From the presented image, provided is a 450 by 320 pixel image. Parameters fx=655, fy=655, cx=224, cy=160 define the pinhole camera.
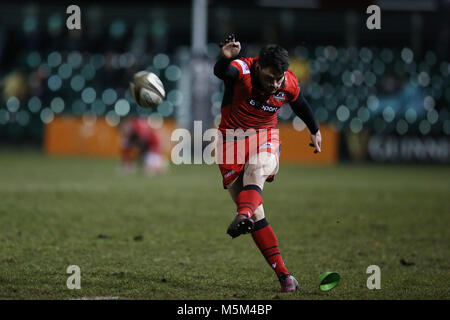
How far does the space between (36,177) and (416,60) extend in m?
15.0

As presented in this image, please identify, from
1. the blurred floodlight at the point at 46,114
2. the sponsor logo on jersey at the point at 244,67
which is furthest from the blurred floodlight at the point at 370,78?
the sponsor logo on jersey at the point at 244,67

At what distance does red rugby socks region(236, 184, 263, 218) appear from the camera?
492cm

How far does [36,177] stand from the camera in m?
13.7

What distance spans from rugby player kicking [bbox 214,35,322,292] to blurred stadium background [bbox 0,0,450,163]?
15.4 meters

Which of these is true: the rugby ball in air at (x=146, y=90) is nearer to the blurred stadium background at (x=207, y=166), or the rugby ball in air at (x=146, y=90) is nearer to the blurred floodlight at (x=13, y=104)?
the blurred stadium background at (x=207, y=166)

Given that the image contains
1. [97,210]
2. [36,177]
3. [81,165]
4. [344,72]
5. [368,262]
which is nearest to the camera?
[368,262]

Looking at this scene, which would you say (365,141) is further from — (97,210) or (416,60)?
(97,210)

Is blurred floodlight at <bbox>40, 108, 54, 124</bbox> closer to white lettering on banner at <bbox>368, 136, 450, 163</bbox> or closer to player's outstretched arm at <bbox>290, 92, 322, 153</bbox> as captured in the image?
white lettering on banner at <bbox>368, 136, 450, 163</bbox>

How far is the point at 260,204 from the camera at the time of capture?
5.19 metres

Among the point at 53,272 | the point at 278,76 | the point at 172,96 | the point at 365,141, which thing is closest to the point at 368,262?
the point at 278,76

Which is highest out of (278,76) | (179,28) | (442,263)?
(179,28)

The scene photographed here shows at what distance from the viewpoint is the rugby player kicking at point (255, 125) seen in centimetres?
504

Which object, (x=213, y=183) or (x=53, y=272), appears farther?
(x=213, y=183)

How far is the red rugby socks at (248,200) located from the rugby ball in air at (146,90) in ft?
4.49
